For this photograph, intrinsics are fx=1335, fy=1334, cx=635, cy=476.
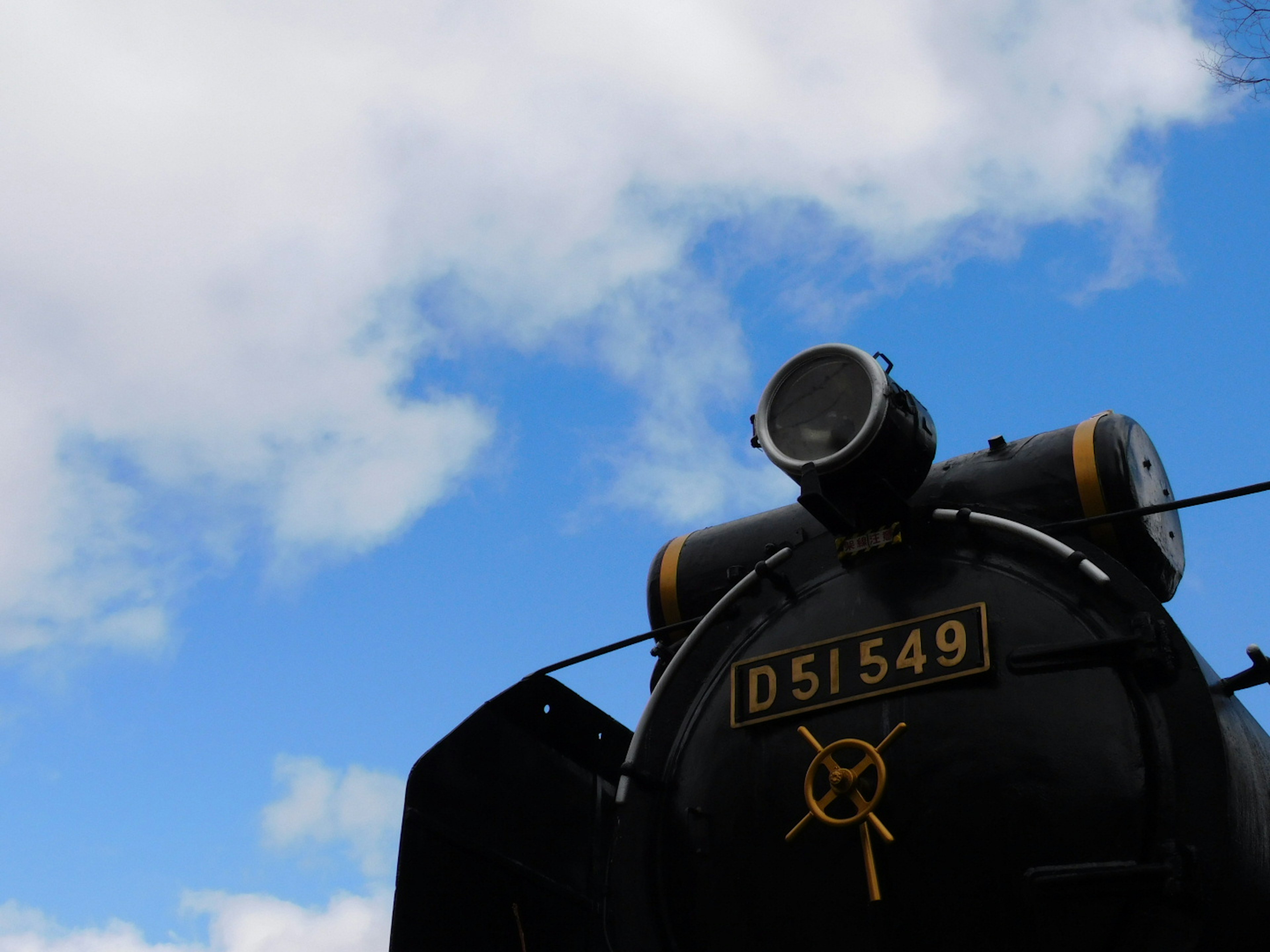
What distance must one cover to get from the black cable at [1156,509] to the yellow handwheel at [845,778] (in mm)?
697

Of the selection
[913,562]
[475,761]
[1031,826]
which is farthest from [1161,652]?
[475,761]

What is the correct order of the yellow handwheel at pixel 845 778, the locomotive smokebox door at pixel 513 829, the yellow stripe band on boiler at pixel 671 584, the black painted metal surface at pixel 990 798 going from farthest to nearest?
the yellow stripe band on boiler at pixel 671 584 → the locomotive smokebox door at pixel 513 829 → the yellow handwheel at pixel 845 778 → the black painted metal surface at pixel 990 798

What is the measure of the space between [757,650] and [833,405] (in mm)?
632

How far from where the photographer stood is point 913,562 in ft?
10.4

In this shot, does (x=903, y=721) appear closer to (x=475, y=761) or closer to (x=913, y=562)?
(x=913, y=562)

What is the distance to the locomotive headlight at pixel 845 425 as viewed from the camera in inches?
123

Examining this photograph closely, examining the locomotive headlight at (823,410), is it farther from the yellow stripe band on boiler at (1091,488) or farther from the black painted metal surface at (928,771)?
the yellow stripe band on boiler at (1091,488)

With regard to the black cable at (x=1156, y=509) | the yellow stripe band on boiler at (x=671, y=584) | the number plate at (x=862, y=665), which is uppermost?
the yellow stripe band on boiler at (x=671, y=584)

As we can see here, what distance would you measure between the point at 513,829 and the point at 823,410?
1468mm

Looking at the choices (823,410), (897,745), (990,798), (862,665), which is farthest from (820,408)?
(990,798)

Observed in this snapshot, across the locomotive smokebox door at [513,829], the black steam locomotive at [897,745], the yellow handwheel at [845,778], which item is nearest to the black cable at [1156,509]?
the black steam locomotive at [897,745]

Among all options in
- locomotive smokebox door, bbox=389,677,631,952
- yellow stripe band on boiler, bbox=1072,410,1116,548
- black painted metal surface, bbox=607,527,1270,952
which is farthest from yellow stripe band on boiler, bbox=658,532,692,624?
yellow stripe band on boiler, bbox=1072,410,1116,548

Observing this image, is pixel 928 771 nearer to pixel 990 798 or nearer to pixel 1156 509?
pixel 990 798

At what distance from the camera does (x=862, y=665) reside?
3.01 meters
